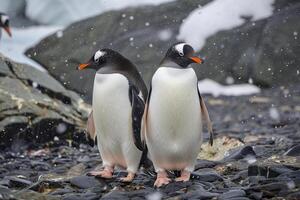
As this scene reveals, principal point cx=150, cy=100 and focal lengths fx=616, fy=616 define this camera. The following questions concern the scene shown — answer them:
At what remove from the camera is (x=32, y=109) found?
5.74 metres

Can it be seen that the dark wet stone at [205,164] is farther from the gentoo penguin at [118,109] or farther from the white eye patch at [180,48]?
the white eye patch at [180,48]

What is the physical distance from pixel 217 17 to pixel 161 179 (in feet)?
26.3

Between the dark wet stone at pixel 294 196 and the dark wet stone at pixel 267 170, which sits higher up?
the dark wet stone at pixel 294 196

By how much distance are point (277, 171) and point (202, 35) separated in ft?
24.7

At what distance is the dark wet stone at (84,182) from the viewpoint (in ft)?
10.9

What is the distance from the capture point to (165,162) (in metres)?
3.38

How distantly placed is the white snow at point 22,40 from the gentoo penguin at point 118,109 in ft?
26.3

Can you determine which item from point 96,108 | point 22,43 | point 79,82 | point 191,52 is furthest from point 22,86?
point 22,43

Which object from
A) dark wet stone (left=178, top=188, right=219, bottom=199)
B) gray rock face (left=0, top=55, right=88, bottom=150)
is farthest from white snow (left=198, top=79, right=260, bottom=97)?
dark wet stone (left=178, top=188, right=219, bottom=199)

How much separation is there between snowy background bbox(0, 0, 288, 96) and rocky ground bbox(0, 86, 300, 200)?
12.8 ft

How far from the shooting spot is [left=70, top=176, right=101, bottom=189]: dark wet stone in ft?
10.9

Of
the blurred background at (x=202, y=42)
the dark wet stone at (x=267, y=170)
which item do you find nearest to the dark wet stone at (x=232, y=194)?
the dark wet stone at (x=267, y=170)

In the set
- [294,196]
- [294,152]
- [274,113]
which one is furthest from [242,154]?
[274,113]

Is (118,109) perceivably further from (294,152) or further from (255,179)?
(294,152)
